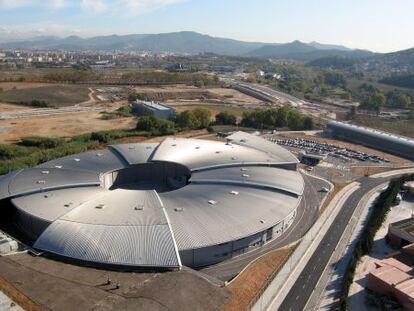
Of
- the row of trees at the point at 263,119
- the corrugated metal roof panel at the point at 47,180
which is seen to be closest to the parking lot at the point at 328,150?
the row of trees at the point at 263,119

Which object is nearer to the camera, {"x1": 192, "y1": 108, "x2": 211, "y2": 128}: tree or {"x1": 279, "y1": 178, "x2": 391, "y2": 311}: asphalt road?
{"x1": 279, "y1": 178, "x2": 391, "y2": 311}: asphalt road

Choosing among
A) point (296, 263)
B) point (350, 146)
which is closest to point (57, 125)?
point (350, 146)

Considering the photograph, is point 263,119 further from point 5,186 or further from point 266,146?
point 5,186

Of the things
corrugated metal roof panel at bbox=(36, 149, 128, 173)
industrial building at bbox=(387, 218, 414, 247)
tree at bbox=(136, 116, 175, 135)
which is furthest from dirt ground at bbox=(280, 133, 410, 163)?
corrugated metal roof panel at bbox=(36, 149, 128, 173)

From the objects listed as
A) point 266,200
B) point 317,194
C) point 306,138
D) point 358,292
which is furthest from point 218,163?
point 306,138

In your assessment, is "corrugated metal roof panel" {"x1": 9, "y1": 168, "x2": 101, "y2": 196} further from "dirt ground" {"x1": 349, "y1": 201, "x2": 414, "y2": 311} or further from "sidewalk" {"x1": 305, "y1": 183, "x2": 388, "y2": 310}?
"dirt ground" {"x1": 349, "y1": 201, "x2": 414, "y2": 311}
